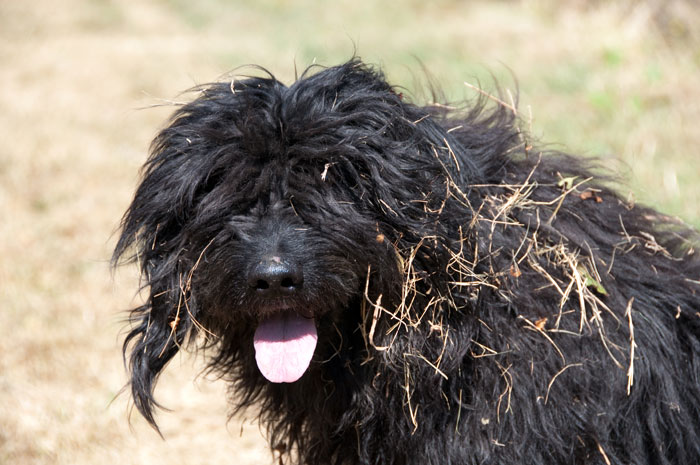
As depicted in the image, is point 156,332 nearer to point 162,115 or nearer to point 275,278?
point 275,278

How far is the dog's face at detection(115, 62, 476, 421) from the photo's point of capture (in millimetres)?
2598

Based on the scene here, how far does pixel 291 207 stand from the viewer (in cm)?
264

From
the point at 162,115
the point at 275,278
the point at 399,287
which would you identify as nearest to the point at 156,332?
the point at 275,278

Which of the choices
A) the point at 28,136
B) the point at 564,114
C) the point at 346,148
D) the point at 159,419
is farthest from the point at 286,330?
the point at 28,136

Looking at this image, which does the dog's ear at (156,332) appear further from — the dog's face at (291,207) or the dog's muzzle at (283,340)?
the dog's muzzle at (283,340)

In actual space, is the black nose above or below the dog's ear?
above

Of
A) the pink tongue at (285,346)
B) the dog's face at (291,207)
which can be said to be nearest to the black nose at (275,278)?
the dog's face at (291,207)

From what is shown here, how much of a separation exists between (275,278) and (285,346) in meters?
0.34

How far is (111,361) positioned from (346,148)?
3.31m

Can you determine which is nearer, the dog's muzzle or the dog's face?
the dog's face

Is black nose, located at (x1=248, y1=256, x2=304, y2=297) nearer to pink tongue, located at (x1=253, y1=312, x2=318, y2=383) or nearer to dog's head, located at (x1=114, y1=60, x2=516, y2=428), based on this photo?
dog's head, located at (x1=114, y1=60, x2=516, y2=428)

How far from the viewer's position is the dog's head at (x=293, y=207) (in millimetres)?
2600

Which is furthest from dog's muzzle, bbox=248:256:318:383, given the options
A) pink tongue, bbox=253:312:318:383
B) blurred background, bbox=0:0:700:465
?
blurred background, bbox=0:0:700:465

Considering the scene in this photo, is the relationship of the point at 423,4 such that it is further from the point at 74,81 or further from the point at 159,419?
the point at 159,419
